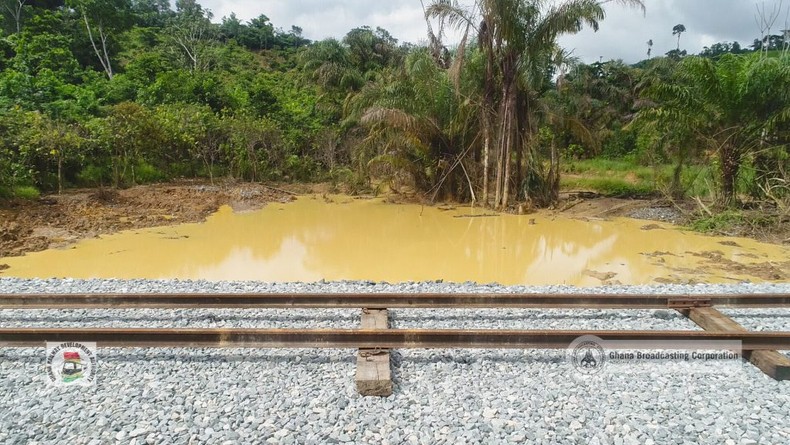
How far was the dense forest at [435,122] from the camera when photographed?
39.9 ft

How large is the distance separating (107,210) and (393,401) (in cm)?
1244

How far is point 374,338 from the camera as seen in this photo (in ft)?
12.5

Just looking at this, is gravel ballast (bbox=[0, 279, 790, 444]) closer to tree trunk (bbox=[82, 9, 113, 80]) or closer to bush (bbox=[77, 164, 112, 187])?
bush (bbox=[77, 164, 112, 187])

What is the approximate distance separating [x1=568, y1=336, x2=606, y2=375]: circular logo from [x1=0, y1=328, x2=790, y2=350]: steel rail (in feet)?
0.21

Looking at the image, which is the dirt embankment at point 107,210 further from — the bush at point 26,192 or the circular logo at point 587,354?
the circular logo at point 587,354

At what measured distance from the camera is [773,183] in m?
11.5

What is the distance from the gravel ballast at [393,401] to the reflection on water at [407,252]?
386 cm

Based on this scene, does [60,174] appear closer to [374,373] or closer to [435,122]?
[435,122]

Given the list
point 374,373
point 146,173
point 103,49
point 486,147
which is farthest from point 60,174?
point 103,49

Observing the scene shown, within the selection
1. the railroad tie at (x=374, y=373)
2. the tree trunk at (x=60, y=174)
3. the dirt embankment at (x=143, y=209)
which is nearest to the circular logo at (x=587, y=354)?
the railroad tie at (x=374, y=373)

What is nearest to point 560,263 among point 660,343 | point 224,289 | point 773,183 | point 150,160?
point 660,343

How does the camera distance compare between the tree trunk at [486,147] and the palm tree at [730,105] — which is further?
the tree trunk at [486,147]

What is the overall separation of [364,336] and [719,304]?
3.81 metres

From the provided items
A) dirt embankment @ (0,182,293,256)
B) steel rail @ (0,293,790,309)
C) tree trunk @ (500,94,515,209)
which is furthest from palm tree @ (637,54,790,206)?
dirt embankment @ (0,182,293,256)
